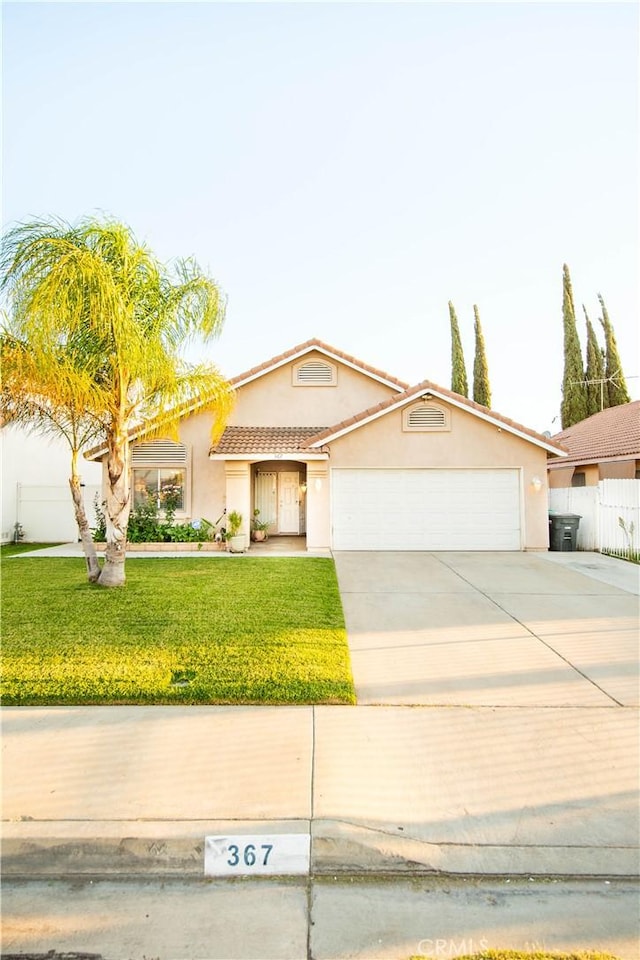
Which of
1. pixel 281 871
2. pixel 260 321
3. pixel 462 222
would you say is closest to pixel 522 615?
pixel 281 871

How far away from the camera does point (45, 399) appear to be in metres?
8.73

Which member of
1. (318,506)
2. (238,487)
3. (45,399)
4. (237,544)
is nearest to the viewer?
(45,399)

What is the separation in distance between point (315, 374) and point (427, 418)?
14.5 ft

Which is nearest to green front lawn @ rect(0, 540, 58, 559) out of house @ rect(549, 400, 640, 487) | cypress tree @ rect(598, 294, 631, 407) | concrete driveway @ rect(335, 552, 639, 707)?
concrete driveway @ rect(335, 552, 639, 707)

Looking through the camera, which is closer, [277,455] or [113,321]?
[113,321]

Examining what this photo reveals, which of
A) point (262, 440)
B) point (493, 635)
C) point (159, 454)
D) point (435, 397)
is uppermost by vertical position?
point (435, 397)

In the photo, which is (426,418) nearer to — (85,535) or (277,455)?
(277,455)

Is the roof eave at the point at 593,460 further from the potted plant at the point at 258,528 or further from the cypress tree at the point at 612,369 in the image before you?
the cypress tree at the point at 612,369

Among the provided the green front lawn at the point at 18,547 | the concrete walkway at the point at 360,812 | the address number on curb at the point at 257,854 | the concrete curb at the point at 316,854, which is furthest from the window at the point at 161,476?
the address number on curb at the point at 257,854

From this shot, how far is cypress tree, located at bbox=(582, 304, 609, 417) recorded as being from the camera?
3153 centimetres

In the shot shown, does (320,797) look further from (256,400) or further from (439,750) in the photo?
(256,400)

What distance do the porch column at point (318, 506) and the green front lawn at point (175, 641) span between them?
421cm

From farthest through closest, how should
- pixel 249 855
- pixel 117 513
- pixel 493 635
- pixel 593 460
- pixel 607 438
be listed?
pixel 607 438, pixel 593 460, pixel 117 513, pixel 493 635, pixel 249 855

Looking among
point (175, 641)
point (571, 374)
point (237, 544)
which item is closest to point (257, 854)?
point (175, 641)
